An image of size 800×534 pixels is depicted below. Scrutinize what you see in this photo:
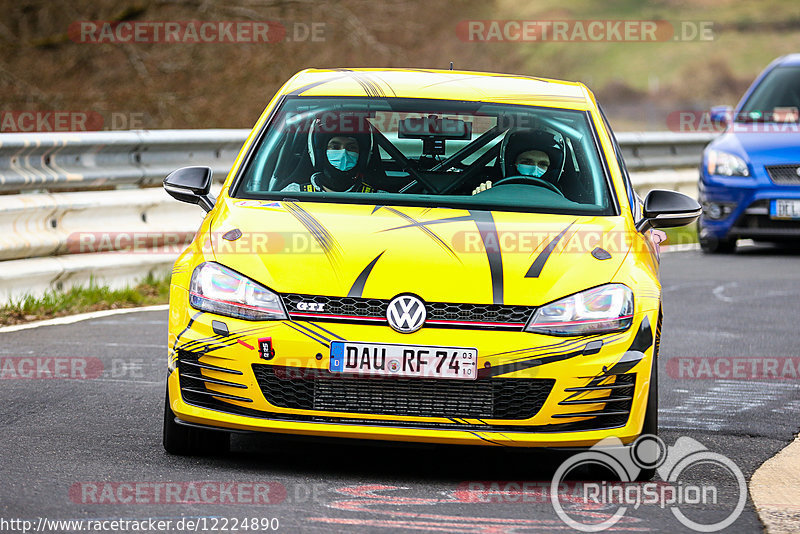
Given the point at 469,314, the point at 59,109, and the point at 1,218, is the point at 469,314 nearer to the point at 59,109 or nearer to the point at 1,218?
the point at 1,218

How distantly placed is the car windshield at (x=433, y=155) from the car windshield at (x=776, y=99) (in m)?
8.31

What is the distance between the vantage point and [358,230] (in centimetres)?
550

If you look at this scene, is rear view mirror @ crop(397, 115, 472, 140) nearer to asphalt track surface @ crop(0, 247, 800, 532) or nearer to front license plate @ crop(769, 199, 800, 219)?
asphalt track surface @ crop(0, 247, 800, 532)

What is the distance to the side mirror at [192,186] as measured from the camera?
6227mm

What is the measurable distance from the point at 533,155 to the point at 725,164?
310 inches

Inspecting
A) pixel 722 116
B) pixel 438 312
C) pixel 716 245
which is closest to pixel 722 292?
pixel 716 245

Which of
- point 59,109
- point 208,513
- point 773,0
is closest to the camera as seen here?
point 208,513

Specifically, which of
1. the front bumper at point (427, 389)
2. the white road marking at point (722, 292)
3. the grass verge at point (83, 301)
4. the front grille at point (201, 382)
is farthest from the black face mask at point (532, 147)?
the white road marking at point (722, 292)

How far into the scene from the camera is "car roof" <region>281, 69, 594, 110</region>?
21.6 ft

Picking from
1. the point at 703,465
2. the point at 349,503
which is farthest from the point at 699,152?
the point at 349,503

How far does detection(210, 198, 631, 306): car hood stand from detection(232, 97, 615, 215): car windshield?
35 cm

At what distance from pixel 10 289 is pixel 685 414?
4356mm

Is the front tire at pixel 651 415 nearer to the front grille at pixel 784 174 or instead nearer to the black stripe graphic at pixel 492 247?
the black stripe graphic at pixel 492 247

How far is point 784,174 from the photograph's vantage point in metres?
13.7
